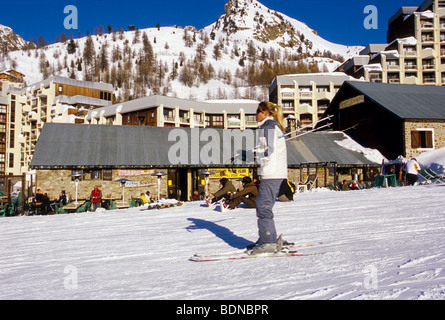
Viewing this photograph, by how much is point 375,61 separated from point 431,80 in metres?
9.93

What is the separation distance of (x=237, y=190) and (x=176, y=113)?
47.5 meters

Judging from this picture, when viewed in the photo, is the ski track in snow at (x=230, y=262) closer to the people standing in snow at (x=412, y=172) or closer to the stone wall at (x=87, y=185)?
the people standing in snow at (x=412, y=172)

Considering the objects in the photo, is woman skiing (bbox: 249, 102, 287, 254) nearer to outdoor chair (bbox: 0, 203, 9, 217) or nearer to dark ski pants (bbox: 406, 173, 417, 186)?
outdoor chair (bbox: 0, 203, 9, 217)

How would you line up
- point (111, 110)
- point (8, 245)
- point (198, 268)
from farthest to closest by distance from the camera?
point (111, 110)
point (8, 245)
point (198, 268)

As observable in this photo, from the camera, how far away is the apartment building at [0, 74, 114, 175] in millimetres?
59344

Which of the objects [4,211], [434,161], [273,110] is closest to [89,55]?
[4,211]

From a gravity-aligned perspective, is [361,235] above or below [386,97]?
below

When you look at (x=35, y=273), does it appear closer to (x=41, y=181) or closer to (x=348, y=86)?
(x=41, y=181)

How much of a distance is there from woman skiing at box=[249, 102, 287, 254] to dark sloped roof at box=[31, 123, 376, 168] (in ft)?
60.1

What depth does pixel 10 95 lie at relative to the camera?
62156 millimetres

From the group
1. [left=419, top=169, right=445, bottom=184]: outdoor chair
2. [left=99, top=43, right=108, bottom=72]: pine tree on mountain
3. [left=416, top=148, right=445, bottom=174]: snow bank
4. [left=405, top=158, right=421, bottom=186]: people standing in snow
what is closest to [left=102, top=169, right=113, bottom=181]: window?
[left=405, top=158, right=421, bottom=186]: people standing in snow

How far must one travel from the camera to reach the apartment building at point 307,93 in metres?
59.0

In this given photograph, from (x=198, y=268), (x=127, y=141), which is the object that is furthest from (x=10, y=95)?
(x=198, y=268)

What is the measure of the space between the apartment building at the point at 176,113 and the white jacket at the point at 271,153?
49742 millimetres
